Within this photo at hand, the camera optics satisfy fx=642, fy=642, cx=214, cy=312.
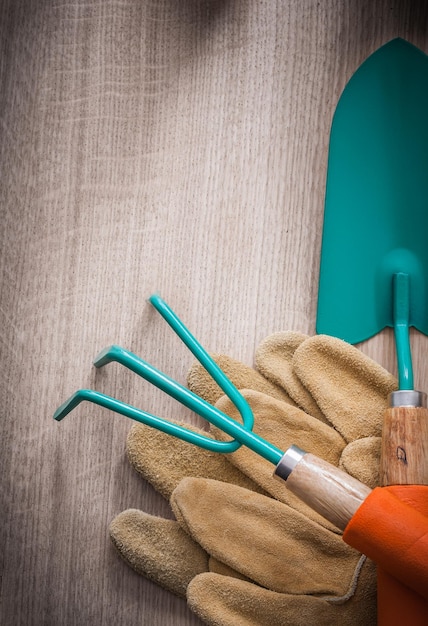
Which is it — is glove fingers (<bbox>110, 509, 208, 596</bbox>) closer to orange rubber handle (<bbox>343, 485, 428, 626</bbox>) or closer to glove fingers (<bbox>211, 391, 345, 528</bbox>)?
glove fingers (<bbox>211, 391, 345, 528</bbox>)

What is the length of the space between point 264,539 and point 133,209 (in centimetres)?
49

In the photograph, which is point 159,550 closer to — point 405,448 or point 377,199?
point 405,448

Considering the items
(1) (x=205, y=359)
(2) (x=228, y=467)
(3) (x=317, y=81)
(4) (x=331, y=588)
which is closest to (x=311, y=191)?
(3) (x=317, y=81)

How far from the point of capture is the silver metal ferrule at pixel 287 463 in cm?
71

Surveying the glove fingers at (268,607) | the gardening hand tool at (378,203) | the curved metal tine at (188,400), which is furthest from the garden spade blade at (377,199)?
the glove fingers at (268,607)

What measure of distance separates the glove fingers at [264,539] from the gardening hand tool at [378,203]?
264 millimetres

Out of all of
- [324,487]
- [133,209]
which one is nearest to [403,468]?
→ [324,487]

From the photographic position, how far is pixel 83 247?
0.94 m

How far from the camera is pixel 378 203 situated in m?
0.93

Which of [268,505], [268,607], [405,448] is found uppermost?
[405,448]

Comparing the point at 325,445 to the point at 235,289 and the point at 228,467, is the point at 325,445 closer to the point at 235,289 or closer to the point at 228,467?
the point at 228,467

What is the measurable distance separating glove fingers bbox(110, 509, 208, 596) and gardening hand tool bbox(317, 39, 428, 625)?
35 centimetres

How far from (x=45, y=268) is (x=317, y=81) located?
491mm

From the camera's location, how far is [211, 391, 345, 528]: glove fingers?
86cm
